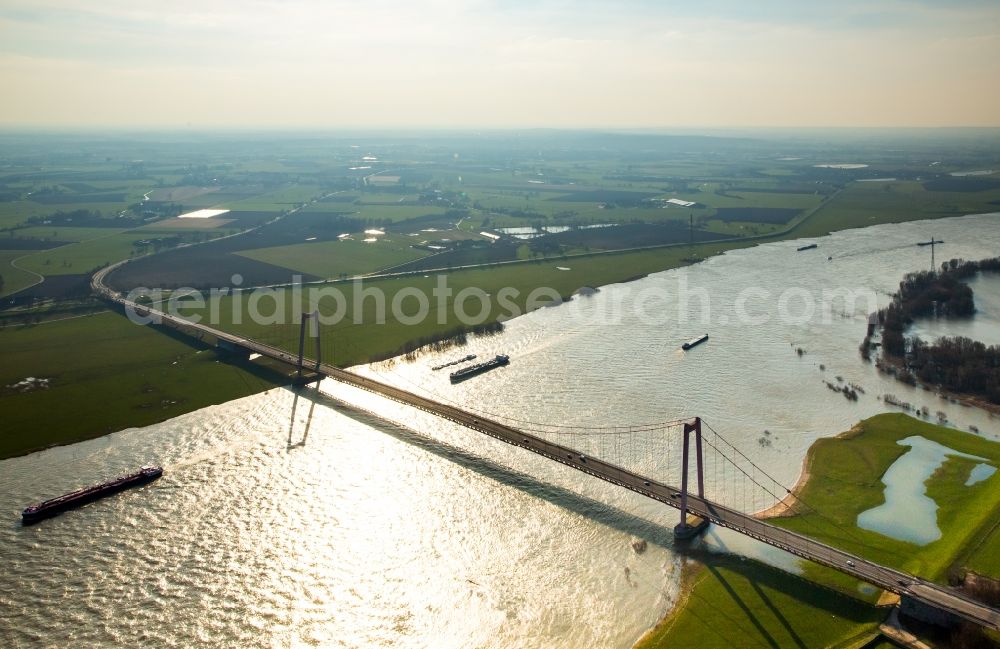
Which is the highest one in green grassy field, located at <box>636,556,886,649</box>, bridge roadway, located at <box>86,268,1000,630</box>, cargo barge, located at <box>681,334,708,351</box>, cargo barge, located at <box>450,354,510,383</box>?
cargo barge, located at <box>681,334,708,351</box>

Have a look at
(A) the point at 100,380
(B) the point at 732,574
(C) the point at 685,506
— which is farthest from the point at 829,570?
(A) the point at 100,380

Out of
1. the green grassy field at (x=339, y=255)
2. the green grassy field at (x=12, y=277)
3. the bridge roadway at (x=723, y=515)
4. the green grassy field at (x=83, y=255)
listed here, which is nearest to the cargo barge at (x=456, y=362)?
the bridge roadway at (x=723, y=515)

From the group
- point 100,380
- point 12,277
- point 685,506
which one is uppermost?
point 12,277

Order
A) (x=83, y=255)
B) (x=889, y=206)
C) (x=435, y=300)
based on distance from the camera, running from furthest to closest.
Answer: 1. (x=889, y=206)
2. (x=83, y=255)
3. (x=435, y=300)

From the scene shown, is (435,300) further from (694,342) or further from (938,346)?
(938,346)

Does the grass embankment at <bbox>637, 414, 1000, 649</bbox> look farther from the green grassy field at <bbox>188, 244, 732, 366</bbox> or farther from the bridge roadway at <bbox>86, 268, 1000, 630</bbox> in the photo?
the green grassy field at <bbox>188, 244, 732, 366</bbox>

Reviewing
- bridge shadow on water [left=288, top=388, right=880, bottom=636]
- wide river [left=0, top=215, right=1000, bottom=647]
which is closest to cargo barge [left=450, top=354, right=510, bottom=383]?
wide river [left=0, top=215, right=1000, bottom=647]
